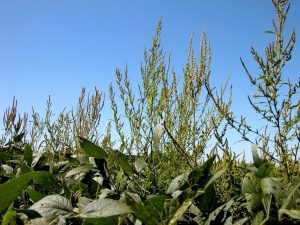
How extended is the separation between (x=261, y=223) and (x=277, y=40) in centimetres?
164

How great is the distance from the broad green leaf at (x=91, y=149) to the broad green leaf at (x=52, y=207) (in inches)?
18.9

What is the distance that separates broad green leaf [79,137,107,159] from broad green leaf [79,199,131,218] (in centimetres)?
57

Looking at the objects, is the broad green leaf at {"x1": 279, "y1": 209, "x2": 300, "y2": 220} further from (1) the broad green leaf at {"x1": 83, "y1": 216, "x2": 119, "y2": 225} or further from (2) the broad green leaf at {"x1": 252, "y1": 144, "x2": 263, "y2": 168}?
(2) the broad green leaf at {"x1": 252, "y1": 144, "x2": 263, "y2": 168}

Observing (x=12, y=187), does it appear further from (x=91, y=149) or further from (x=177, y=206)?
(x=91, y=149)

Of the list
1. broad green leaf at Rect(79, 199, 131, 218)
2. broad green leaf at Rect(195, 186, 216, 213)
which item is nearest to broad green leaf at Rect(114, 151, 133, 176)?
broad green leaf at Rect(195, 186, 216, 213)

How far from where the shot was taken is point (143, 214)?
902mm

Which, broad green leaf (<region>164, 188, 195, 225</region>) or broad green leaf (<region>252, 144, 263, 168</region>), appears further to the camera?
broad green leaf (<region>252, 144, 263, 168</region>)

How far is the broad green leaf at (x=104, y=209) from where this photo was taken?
38.6 inches

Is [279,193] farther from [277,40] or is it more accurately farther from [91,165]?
[277,40]

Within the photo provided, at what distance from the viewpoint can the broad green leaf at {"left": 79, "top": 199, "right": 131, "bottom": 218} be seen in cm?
98

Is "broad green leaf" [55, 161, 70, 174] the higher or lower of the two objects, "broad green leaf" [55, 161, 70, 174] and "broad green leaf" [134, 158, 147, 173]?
the higher

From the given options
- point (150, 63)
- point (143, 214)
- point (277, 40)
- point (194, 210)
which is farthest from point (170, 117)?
point (143, 214)

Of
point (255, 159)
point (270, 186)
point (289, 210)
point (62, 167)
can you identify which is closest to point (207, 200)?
point (270, 186)

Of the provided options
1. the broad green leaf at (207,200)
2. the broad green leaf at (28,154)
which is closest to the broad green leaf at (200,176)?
the broad green leaf at (207,200)
